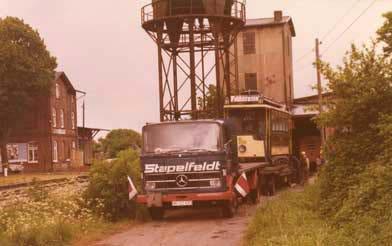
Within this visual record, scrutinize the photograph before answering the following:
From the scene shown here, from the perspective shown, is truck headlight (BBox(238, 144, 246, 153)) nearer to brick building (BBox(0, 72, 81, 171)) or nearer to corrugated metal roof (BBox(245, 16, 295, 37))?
corrugated metal roof (BBox(245, 16, 295, 37))

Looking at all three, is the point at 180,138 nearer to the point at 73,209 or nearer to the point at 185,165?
the point at 185,165

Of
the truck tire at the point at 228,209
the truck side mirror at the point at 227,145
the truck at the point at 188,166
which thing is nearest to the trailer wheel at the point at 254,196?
the truck at the point at 188,166

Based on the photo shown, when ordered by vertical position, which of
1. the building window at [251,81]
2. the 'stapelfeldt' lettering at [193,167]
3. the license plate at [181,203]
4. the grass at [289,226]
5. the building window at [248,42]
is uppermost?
the building window at [248,42]

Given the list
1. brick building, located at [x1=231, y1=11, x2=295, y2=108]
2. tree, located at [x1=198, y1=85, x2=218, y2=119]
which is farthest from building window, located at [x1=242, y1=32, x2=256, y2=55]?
tree, located at [x1=198, y1=85, x2=218, y2=119]

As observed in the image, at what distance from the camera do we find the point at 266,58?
58719 millimetres

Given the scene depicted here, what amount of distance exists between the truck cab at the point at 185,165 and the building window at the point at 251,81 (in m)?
39.6

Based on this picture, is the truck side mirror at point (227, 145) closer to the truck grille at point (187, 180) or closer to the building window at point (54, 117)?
the truck grille at point (187, 180)

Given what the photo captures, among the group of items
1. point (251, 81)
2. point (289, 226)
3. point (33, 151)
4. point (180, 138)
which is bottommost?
point (289, 226)

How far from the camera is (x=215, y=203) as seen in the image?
18812 mm

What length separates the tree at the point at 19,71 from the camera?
6250cm

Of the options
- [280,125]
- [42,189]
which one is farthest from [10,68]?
[42,189]

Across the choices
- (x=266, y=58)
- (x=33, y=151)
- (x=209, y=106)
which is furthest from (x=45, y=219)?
(x=33, y=151)

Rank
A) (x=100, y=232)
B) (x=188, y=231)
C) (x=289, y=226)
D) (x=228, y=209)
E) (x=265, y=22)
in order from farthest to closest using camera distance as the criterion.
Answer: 1. (x=265, y=22)
2. (x=228, y=209)
3. (x=100, y=232)
4. (x=188, y=231)
5. (x=289, y=226)

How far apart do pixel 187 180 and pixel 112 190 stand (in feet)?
7.14
